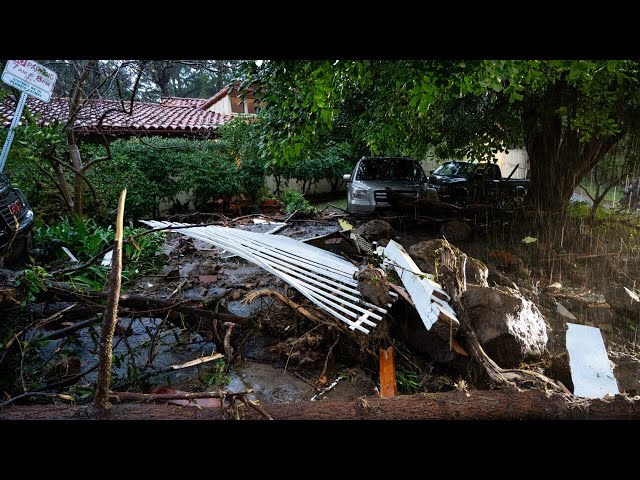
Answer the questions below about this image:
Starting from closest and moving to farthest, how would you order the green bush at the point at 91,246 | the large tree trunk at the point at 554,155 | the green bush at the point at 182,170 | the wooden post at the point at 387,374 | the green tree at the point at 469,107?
the wooden post at the point at 387,374 → the green tree at the point at 469,107 → the green bush at the point at 91,246 → the large tree trunk at the point at 554,155 → the green bush at the point at 182,170

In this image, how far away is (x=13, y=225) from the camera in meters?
3.73

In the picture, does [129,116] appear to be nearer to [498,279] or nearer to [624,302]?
[498,279]

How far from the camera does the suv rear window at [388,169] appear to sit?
320 inches

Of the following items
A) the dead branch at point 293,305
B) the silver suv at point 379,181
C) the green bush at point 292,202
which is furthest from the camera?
the green bush at point 292,202

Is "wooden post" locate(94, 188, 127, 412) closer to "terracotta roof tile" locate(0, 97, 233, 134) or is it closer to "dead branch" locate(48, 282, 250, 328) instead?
"dead branch" locate(48, 282, 250, 328)

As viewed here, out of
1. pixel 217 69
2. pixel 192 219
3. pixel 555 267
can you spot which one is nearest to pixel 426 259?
pixel 555 267

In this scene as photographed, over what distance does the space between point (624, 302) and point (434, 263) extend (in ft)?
7.28

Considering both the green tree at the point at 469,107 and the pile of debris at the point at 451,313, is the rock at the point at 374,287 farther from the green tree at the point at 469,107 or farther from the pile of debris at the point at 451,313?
the green tree at the point at 469,107

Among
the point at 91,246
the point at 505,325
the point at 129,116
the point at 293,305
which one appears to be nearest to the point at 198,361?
the point at 293,305

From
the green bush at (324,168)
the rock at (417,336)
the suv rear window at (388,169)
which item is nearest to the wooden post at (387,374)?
the rock at (417,336)

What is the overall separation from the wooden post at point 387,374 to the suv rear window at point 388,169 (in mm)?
5710

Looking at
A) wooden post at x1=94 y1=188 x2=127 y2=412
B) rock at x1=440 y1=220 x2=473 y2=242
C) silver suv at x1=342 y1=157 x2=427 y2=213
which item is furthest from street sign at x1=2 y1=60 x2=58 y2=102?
rock at x1=440 y1=220 x2=473 y2=242
